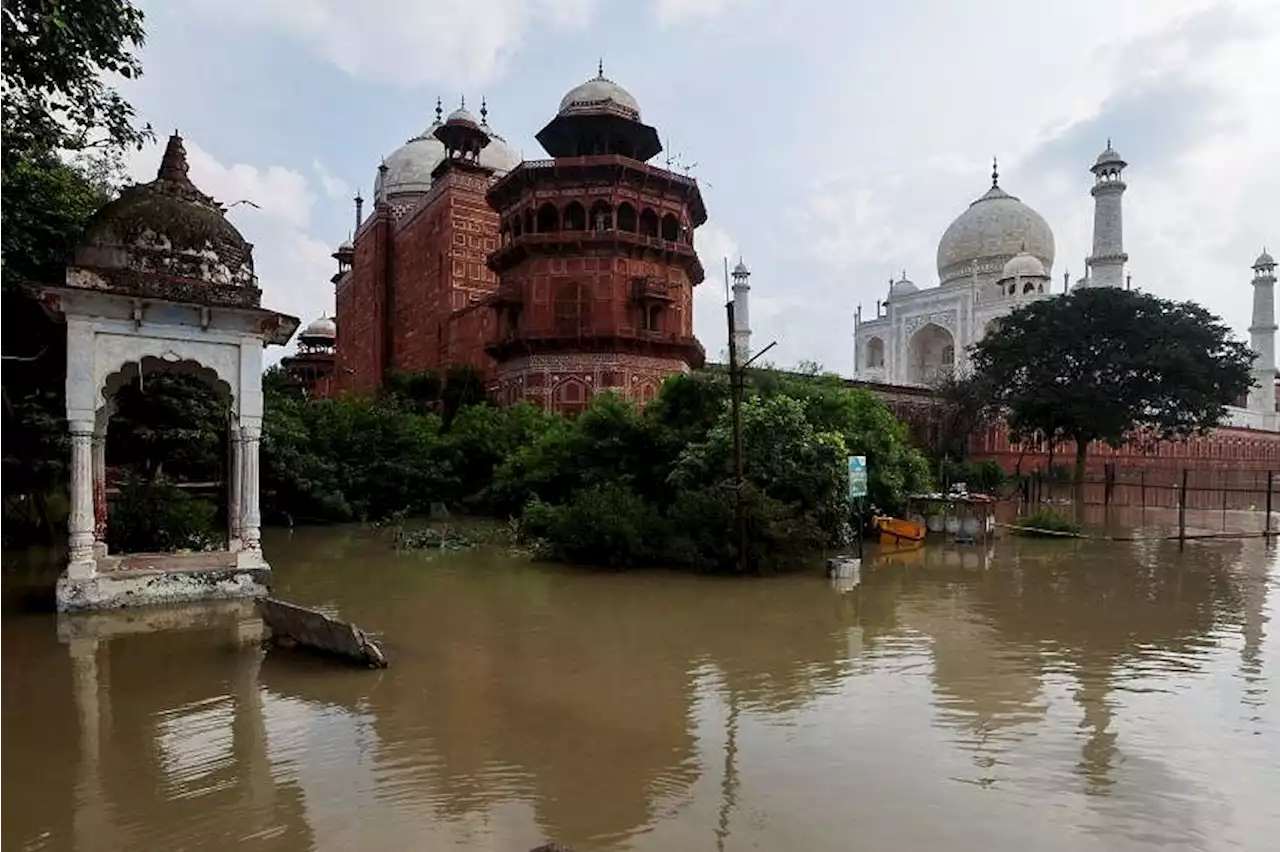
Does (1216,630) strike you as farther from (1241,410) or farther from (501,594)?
(1241,410)

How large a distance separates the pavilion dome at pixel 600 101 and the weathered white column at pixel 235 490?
2131 cm

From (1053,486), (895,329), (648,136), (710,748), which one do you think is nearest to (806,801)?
(710,748)

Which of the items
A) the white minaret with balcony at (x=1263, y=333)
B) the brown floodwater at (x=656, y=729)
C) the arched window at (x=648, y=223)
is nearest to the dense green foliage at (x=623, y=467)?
the brown floodwater at (x=656, y=729)

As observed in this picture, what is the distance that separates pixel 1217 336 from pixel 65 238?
1598 inches

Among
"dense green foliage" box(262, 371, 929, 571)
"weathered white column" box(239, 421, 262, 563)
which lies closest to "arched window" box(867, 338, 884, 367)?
"dense green foliage" box(262, 371, 929, 571)

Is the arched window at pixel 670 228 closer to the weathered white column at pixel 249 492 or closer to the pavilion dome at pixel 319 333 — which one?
the weathered white column at pixel 249 492

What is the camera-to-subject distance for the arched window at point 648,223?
30859 mm

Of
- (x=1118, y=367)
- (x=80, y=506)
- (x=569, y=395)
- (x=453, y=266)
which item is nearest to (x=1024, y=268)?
(x=1118, y=367)

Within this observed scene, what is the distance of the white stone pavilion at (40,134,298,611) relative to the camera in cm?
1120

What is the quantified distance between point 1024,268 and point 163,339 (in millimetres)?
50851

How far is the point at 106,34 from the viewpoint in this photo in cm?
991

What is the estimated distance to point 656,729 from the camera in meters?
7.15

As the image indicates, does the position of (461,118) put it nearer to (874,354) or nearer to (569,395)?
(569,395)

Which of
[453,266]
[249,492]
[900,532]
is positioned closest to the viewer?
[249,492]
